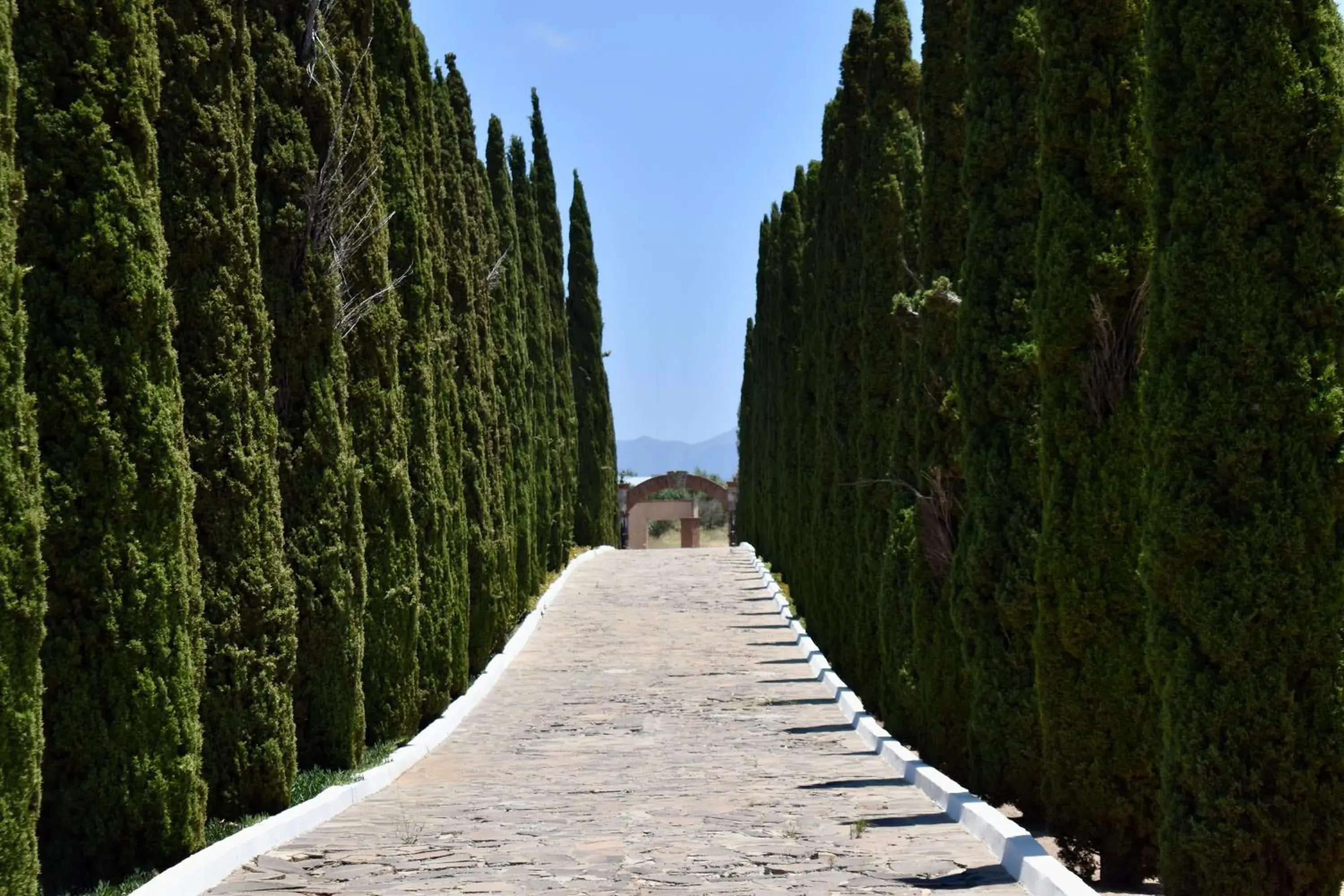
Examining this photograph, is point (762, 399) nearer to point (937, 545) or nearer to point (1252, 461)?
point (937, 545)

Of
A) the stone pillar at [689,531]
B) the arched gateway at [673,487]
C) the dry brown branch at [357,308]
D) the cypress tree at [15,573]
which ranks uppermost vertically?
the arched gateway at [673,487]

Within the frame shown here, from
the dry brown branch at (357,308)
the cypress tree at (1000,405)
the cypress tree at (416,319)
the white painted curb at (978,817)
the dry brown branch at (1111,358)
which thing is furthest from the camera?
the cypress tree at (416,319)

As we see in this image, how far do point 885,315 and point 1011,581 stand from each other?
7.96 metres

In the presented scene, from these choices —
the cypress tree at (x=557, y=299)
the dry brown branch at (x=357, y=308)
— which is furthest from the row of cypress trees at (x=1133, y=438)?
the cypress tree at (x=557, y=299)

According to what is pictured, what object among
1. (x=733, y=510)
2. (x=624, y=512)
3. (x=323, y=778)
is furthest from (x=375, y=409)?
(x=733, y=510)

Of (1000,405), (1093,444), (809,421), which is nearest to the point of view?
(1093,444)

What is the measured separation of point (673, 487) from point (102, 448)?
64593 millimetres

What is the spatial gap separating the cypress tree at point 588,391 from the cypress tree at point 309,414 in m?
34.2

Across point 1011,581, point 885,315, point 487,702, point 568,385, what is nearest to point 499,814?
point 1011,581

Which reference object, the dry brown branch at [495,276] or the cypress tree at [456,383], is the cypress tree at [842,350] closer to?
the cypress tree at [456,383]

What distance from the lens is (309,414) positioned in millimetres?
12742

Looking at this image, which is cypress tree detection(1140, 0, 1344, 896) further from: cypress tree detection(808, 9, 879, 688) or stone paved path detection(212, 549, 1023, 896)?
cypress tree detection(808, 9, 879, 688)

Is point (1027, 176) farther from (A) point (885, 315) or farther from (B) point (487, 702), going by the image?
(B) point (487, 702)

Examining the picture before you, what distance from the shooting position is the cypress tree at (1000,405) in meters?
10.9
